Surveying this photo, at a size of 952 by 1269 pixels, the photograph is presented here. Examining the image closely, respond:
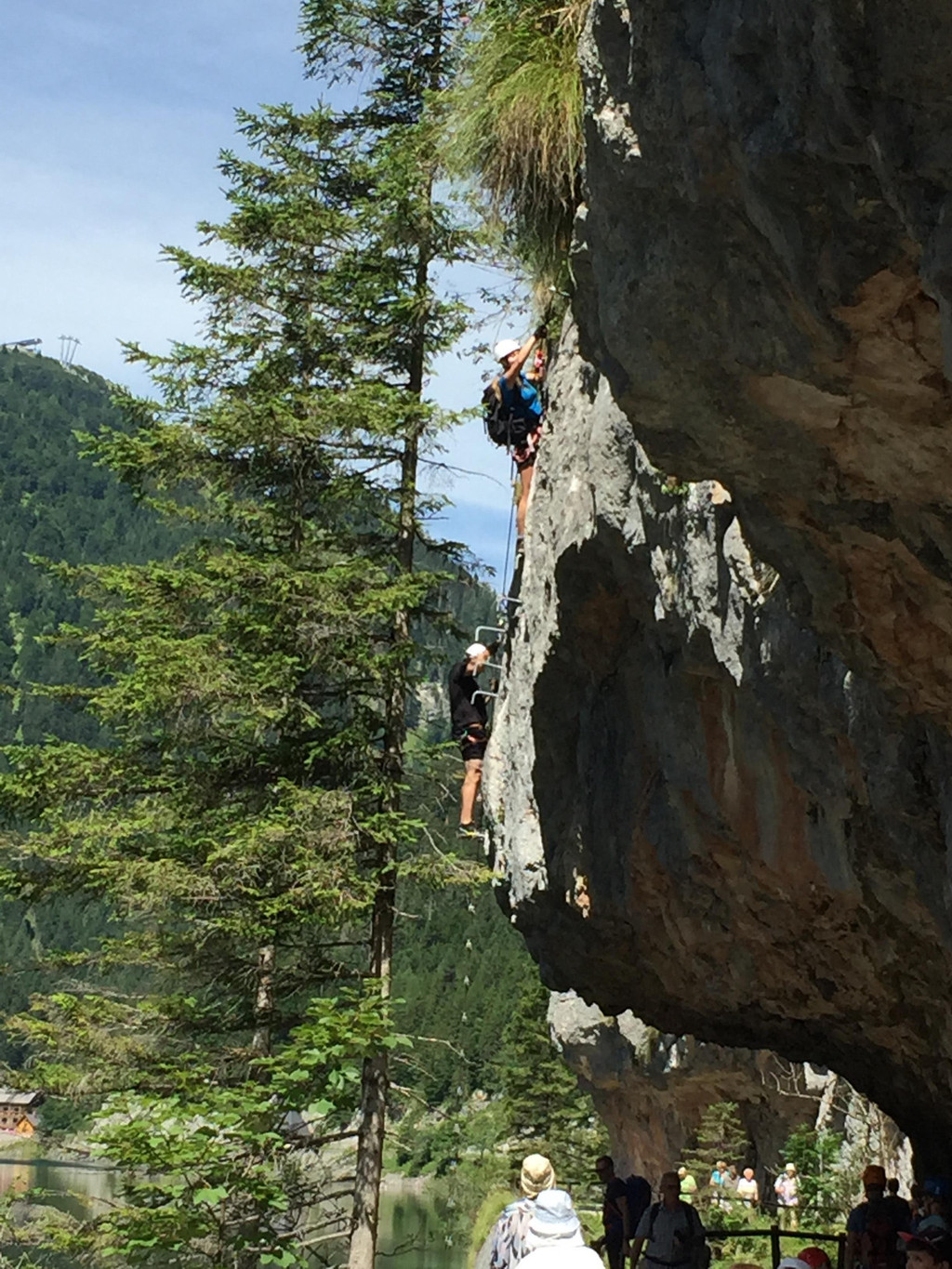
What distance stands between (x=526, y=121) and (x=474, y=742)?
6.24 m

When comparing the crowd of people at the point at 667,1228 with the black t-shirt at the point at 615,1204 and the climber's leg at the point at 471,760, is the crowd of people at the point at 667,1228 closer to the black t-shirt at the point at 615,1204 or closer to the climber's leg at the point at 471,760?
the black t-shirt at the point at 615,1204

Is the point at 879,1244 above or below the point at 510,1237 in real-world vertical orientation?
below

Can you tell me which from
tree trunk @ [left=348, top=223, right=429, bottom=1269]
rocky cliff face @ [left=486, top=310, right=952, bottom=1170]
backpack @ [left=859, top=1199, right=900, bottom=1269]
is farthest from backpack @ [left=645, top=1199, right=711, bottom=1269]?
tree trunk @ [left=348, top=223, right=429, bottom=1269]

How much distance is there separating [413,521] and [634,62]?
1152 cm

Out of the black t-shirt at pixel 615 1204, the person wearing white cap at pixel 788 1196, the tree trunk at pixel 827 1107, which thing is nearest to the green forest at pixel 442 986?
the black t-shirt at pixel 615 1204

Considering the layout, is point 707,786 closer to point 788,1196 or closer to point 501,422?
point 501,422

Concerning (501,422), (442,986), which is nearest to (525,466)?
(501,422)

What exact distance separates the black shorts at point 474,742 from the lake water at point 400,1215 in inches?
198

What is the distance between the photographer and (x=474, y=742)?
13414mm

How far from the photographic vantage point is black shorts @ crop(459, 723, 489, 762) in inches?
525

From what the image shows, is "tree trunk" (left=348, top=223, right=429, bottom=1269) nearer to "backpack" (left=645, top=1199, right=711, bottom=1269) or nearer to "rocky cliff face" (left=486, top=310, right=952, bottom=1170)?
"rocky cliff face" (left=486, top=310, right=952, bottom=1170)

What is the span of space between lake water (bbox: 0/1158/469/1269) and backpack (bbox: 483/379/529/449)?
750 cm

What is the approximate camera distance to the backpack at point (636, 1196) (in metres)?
13.2

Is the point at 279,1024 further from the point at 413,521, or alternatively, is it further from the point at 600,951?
the point at 413,521
